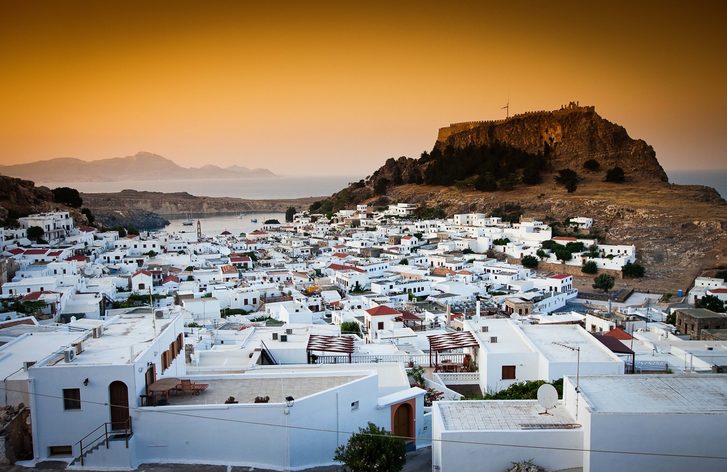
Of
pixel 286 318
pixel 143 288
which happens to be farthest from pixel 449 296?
Result: pixel 143 288

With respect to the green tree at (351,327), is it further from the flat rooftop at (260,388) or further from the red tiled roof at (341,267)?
the red tiled roof at (341,267)

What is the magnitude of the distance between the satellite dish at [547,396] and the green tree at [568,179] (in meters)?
40.7

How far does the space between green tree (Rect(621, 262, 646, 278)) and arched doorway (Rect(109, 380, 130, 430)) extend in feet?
90.0

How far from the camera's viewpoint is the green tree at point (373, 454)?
5.63 m

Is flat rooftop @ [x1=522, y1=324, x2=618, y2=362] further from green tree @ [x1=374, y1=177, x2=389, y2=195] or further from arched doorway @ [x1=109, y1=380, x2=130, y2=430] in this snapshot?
green tree @ [x1=374, y1=177, x2=389, y2=195]

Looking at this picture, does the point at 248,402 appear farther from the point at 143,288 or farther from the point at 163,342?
the point at 143,288

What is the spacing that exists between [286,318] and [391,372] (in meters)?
8.85

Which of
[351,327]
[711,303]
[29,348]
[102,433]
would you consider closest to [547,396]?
[102,433]

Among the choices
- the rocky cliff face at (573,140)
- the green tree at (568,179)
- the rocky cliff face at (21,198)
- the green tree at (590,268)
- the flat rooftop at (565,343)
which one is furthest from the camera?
the rocky cliff face at (573,140)

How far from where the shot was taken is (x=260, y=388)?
275 inches

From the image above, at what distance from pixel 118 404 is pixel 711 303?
66.5 feet

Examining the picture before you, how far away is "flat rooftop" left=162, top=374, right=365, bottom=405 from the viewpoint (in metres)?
6.64

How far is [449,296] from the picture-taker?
73.4 ft

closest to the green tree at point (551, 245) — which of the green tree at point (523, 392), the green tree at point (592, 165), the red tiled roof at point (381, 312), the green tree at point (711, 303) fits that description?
the green tree at point (711, 303)
